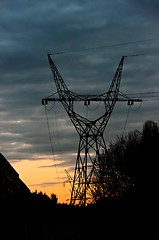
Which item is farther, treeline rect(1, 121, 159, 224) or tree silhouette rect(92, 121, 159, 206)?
tree silhouette rect(92, 121, 159, 206)

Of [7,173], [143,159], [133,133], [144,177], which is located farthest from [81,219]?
[133,133]

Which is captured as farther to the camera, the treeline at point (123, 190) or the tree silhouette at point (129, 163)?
the tree silhouette at point (129, 163)

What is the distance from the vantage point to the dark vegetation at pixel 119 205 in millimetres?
33938

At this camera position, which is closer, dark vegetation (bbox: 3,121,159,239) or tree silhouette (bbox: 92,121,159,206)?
dark vegetation (bbox: 3,121,159,239)

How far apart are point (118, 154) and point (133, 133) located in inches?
147

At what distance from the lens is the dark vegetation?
111 feet

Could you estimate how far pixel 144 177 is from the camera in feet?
155

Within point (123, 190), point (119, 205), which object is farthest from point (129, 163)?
point (119, 205)

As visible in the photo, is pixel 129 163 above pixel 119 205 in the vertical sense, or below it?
above

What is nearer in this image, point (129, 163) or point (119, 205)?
point (119, 205)

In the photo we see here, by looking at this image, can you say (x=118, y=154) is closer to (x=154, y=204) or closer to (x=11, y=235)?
(x=154, y=204)

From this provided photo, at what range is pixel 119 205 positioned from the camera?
40719 mm

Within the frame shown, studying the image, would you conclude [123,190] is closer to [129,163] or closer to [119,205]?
[129,163]

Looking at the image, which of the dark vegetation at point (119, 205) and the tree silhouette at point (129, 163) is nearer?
the dark vegetation at point (119, 205)
